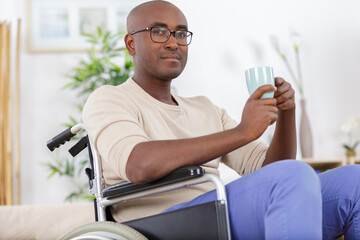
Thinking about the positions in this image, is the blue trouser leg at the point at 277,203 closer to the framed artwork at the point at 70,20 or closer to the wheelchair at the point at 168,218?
the wheelchair at the point at 168,218

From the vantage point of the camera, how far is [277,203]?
38.9 inches

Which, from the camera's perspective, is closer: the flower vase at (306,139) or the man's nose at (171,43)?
the man's nose at (171,43)

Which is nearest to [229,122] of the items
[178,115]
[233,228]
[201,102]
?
Answer: [201,102]

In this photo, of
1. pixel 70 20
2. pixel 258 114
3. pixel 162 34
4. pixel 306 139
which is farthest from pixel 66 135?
pixel 70 20

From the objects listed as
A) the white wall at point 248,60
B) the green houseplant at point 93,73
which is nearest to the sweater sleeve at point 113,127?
the green houseplant at point 93,73

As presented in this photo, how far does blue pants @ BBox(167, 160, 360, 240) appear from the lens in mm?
957

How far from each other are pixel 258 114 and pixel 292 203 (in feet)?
0.75

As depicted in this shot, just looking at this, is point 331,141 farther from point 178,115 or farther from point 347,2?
point 178,115

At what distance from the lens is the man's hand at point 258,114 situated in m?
1.10

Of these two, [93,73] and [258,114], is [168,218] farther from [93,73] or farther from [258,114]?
[93,73]

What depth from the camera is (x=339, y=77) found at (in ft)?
12.2

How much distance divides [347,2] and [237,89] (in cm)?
109

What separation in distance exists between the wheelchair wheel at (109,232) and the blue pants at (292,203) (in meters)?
0.15

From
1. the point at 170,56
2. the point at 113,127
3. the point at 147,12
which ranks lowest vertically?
the point at 113,127
